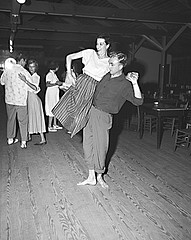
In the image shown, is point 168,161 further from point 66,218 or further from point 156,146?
point 66,218

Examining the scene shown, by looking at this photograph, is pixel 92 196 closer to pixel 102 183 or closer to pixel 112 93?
pixel 102 183

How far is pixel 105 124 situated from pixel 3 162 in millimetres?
1791

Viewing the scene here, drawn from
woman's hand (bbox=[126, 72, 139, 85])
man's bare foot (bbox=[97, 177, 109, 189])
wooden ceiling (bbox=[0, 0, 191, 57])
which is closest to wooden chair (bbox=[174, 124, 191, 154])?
wooden ceiling (bbox=[0, 0, 191, 57])

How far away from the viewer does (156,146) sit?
5.12m

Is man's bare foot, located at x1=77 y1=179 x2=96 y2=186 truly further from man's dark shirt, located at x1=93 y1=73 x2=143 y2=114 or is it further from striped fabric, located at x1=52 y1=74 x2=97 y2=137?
man's dark shirt, located at x1=93 y1=73 x2=143 y2=114

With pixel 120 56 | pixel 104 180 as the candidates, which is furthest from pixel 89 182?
pixel 120 56

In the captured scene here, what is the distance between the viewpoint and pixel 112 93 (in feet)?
9.41

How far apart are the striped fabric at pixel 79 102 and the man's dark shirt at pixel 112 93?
7 centimetres

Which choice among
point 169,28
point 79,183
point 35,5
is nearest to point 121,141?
point 79,183

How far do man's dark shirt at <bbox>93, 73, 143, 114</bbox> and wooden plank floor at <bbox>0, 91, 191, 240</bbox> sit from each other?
0.96 m

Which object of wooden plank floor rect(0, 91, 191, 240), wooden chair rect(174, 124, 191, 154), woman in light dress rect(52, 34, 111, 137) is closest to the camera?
wooden plank floor rect(0, 91, 191, 240)

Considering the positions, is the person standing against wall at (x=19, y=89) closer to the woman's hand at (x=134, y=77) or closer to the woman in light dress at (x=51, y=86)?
the woman in light dress at (x=51, y=86)

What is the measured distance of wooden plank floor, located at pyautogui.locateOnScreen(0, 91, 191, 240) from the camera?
240 cm

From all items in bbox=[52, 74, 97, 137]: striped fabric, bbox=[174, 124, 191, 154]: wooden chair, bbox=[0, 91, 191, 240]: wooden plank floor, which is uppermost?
bbox=[52, 74, 97, 137]: striped fabric
